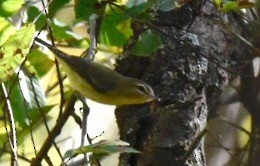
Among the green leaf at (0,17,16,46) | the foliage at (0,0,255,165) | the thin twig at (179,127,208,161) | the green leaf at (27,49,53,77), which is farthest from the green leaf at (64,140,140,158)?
the green leaf at (27,49,53,77)

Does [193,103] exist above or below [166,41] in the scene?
below

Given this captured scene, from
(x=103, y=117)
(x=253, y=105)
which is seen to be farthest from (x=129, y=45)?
(x=103, y=117)

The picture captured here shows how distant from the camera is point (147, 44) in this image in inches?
28.9

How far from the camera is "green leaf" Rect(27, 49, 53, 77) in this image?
1.12 m

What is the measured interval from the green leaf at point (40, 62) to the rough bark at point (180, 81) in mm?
251

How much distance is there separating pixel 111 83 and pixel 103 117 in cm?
93

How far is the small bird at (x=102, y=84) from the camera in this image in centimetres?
70

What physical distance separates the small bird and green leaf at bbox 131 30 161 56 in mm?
42

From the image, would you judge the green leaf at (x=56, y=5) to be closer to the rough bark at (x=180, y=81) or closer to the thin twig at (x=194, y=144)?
the rough bark at (x=180, y=81)

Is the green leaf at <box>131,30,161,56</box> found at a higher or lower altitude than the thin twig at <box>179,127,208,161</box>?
higher

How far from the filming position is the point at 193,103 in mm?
819

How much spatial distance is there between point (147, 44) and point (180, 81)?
5.7 inches

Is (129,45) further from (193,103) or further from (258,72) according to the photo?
(258,72)

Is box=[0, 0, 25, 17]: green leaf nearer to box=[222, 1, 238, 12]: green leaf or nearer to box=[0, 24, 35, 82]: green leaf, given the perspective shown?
box=[0, 24, 35, 82]: green leaf
